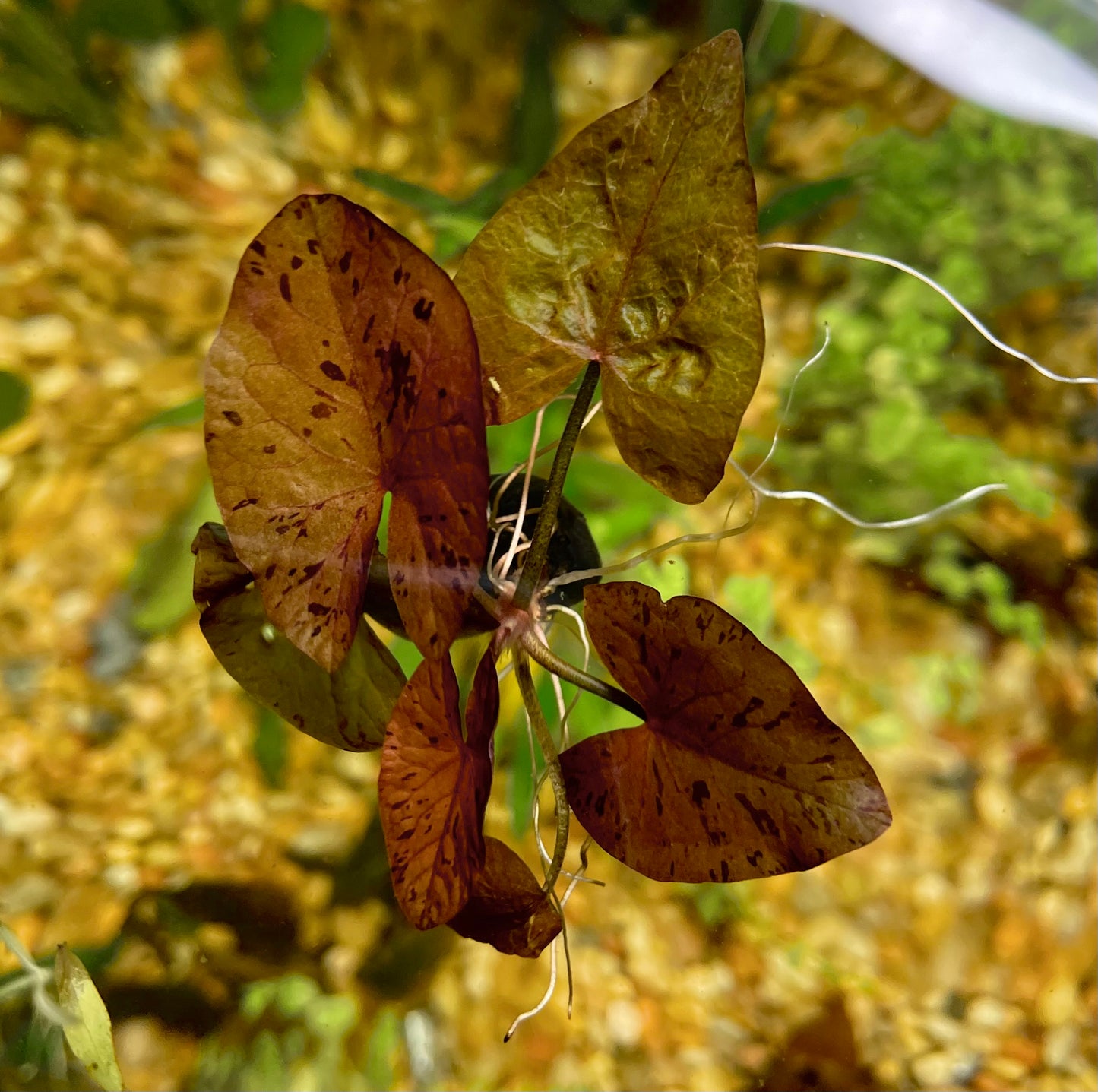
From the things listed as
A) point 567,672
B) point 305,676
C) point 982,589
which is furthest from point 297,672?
point 982,589

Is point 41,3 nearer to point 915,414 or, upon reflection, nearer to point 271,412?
point 271,412

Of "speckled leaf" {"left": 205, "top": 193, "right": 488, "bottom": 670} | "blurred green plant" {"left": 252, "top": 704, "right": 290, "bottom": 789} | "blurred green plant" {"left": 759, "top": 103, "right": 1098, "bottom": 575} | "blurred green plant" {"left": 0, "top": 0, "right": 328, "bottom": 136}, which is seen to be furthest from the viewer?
"blurred green plant" {"left": 759, "top": 103, "right": 1098, "bottom": 575}

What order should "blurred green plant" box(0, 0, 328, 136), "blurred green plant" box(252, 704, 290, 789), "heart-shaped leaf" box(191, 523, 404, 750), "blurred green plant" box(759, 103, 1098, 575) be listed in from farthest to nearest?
1. "blurred green plant" box(759, 103, 1098, 575)
2. "blurred green plant" box(252, 704, 290, 789)
3. "blurred green plant" box(0, 0, 328, 136)
4. "heart-shaped leaf" box(191, 523, 404, 750)

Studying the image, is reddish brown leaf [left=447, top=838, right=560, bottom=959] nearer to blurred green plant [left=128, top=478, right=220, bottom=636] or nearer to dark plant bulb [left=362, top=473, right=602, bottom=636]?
dark plant bulb [left=362, top=473, right=602, bottom=636]

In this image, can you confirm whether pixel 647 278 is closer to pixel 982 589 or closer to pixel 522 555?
pixel 522 555

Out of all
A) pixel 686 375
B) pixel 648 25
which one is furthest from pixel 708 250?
pixel 648 25

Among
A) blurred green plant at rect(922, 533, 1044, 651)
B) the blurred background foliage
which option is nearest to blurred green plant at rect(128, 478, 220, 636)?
the blurred background foliage

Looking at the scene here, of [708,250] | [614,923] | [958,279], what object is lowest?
[614,923]

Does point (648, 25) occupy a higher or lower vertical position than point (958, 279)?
higher
